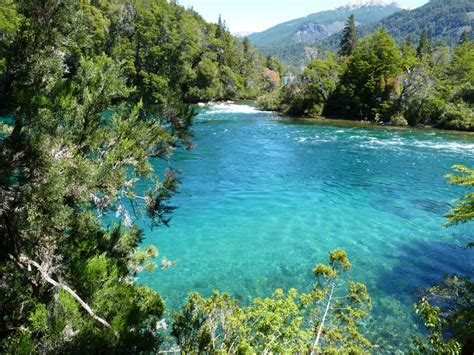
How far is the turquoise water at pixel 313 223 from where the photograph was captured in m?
12.8

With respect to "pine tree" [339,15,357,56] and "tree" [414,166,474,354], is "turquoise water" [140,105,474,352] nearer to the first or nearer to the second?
"tree" [414,166,474,354]

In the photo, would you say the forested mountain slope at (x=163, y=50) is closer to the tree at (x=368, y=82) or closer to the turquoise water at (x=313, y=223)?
the tree at (x=368, y=82)

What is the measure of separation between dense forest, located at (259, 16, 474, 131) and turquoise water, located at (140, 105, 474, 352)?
16805 mm

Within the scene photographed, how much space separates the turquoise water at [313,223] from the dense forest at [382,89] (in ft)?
55.1

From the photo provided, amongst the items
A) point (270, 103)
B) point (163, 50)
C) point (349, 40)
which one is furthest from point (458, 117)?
point (163, 50)

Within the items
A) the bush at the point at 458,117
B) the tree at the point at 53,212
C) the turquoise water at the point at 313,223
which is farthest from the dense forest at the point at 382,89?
the tree at the point at 53,212

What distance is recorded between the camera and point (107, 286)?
215 inches

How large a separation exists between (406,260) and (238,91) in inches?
3201

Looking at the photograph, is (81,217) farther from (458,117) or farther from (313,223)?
(458,117)

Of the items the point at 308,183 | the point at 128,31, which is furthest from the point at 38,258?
the point at 128,31

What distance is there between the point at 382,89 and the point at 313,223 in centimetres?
4445

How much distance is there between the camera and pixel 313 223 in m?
18.3

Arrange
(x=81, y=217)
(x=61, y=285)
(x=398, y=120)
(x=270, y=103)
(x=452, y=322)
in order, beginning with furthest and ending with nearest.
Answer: (x=270, y=103)
(x=398, y=120)
(x=452, y=322)
(x=81, y=217)
(x=61, y=285)

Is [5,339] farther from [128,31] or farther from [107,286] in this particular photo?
[128,31]
